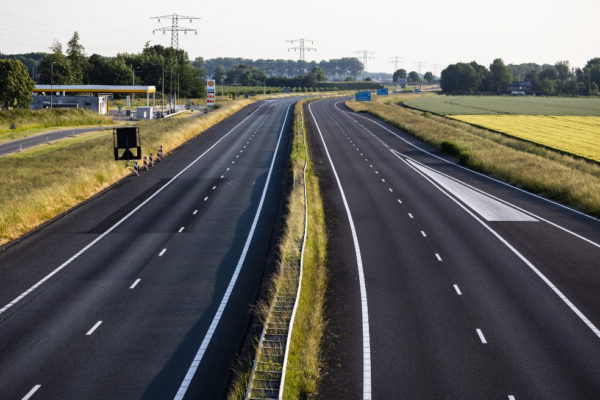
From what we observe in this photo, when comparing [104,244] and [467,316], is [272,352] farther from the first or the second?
[104,244]

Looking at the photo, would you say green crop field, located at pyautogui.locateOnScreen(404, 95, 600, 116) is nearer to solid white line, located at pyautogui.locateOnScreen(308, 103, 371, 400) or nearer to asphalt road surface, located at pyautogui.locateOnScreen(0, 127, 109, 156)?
asphalt road surface, located at pyautogui.locateOnScreen(0, 127, 109, 156)

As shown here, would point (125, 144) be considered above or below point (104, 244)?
above

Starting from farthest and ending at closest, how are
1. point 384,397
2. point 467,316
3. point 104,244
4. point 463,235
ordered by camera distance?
point 463,235 → point 104,244 → point 467,316 → point 384,397

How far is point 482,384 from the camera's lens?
13594mm

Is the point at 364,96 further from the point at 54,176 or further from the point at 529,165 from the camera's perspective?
the point at 54,176

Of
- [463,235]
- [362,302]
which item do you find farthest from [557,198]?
[362,302]

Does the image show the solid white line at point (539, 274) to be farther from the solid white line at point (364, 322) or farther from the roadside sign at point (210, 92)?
the roadside sign at point (210, 92)

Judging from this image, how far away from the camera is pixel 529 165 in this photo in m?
44.8

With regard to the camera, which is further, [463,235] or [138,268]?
[463,235]

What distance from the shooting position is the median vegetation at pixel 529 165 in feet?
116

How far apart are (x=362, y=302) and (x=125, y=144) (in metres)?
26.6

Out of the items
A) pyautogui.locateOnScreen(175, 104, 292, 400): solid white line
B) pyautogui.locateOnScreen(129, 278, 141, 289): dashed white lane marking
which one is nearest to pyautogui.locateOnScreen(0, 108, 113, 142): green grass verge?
pyautogui.locateOnScreen(175, 104, 292, 400): solid white line

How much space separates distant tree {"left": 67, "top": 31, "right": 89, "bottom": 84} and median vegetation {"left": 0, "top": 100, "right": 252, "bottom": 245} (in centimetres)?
9921

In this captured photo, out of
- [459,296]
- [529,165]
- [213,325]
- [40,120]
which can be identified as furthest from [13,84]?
[459,296]
